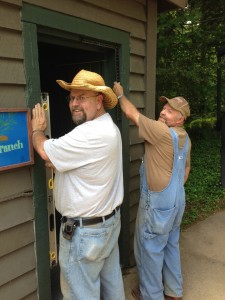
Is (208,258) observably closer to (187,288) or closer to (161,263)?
(187,288)

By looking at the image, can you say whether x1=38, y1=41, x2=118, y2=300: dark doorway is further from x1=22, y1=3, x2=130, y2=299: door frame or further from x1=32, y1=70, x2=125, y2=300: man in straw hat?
x1=32, y1=70, x2=125, y2=300: man in straw hat

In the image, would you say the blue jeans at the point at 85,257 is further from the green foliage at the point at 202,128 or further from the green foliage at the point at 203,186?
the green foliage at the point at 202,128

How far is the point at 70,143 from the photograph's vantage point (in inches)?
80.6

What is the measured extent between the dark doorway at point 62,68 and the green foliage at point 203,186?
2.69m

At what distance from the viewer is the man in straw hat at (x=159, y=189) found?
271 cm

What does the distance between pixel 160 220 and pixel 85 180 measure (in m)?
0.96

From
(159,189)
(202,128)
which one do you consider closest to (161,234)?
(159,189)

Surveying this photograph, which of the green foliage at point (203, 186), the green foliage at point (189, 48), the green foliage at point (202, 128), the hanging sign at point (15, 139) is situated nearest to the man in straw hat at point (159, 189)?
the hanging sign at point (15, 139)

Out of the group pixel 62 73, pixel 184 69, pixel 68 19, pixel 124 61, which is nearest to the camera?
pixel 68 19

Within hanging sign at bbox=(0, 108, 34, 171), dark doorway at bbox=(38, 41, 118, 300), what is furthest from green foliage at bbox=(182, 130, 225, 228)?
hanging sign at bbox=(0, 108, 34, 171)

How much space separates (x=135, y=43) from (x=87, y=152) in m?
1.72

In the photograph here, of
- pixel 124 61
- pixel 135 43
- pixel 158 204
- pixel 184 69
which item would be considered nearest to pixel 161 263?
pixel 158 204

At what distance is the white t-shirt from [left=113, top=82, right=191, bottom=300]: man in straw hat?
539mm

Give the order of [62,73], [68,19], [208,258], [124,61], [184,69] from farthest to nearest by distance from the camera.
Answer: [184,69] → [208,258] → [62,73] → [124,61] → [68,19]
